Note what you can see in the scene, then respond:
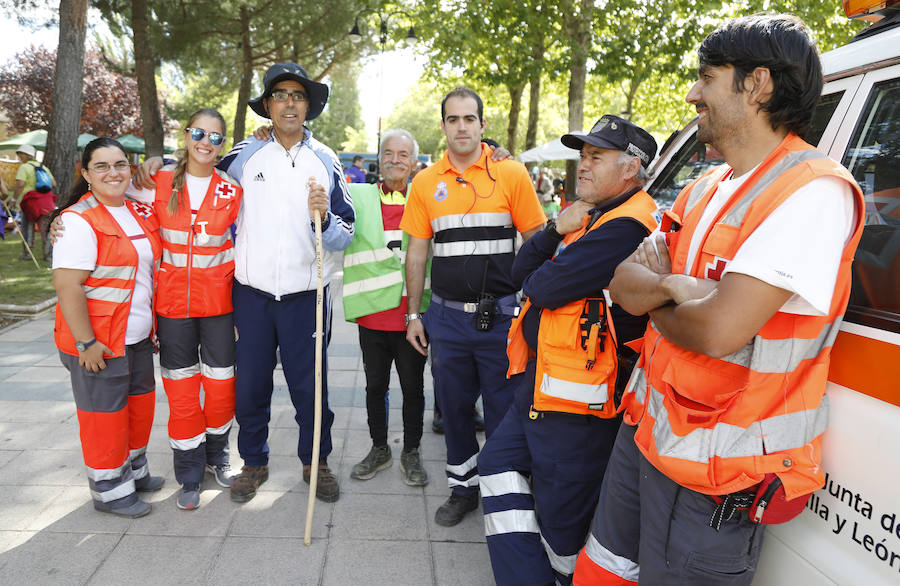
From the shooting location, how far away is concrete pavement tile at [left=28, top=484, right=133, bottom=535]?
→ 10.5 feet

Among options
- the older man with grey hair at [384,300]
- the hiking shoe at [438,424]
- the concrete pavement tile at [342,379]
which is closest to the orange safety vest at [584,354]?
the older man with grey hair at [384,300]

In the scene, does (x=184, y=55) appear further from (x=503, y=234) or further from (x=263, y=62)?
(x=503, y=234)

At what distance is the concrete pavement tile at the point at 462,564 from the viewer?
2916 mm

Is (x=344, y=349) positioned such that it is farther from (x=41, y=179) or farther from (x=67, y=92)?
(x=41, y=179)

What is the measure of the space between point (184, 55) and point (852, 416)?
18.8 meters

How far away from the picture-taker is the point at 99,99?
28234mm

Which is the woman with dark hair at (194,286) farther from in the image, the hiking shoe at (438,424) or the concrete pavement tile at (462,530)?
the hiking shoe at (438,424)

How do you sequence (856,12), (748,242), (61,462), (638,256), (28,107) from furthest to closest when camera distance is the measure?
(28,107) → (61,462) → (856,12) → (638,256) → (748,242)

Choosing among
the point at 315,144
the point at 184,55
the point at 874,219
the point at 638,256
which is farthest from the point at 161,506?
the point at 184,55

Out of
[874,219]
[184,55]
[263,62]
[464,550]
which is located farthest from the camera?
[263,62]

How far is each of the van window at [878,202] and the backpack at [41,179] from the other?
41.2 feet

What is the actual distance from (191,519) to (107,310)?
122 cm

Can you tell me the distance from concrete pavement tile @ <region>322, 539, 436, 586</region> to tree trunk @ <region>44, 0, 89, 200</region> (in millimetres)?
9739

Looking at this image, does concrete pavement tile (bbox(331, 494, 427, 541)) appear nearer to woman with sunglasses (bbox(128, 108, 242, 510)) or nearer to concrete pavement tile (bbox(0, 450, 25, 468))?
woman with sunglasses (bbox(128, 108, 242, 510))
